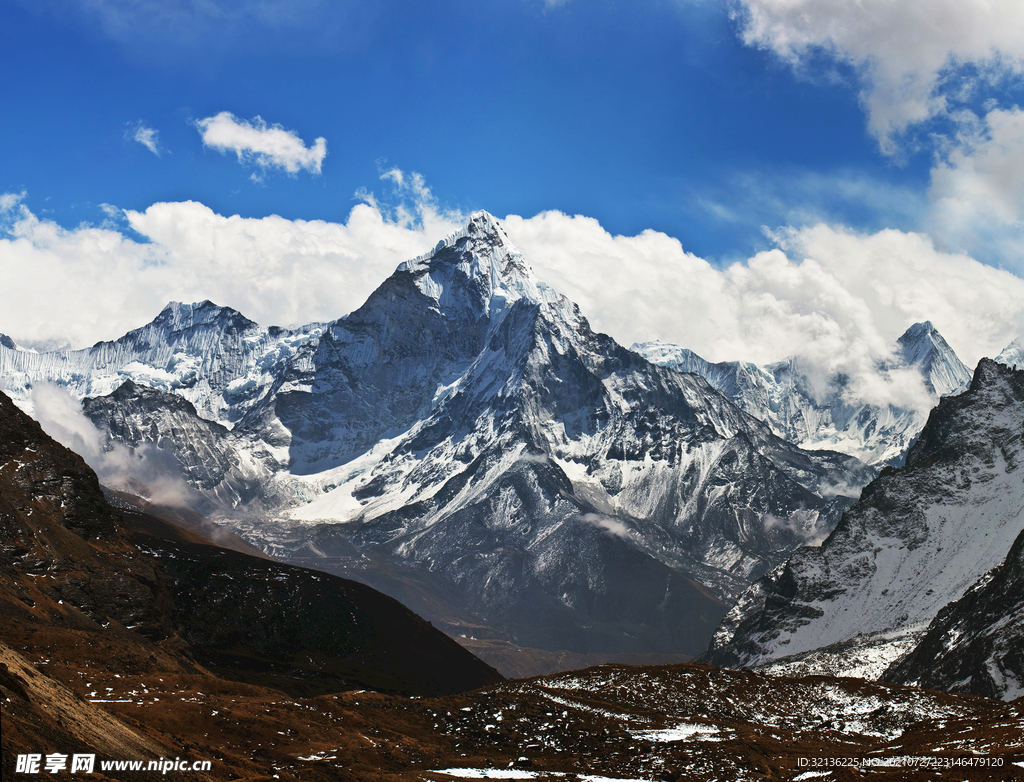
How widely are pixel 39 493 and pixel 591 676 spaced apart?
106 m

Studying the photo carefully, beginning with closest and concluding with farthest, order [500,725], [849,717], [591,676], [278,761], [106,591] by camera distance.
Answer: [278,761] < [500,725] < [849,717] < [591,676] < [106,591]

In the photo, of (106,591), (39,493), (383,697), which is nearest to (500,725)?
(383,697)

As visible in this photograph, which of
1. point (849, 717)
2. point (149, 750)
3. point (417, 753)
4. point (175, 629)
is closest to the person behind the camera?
point (149, 750)

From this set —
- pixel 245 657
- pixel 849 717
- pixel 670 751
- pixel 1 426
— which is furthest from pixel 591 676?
pixel 1 426

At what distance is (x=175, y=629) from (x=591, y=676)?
78.3 meters

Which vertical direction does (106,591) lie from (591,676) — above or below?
above

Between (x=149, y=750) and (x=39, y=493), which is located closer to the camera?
(x=149, y=750)

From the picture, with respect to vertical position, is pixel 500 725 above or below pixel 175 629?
below

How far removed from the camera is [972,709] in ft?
389

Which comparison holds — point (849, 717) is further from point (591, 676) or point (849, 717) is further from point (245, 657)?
point (245, 657)

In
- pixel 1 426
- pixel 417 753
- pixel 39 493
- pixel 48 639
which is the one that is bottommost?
pixel 417 753

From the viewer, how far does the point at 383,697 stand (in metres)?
107

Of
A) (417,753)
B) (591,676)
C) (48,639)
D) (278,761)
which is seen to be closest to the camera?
(278,761)

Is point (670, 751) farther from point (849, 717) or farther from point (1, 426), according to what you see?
point (1, 426)
